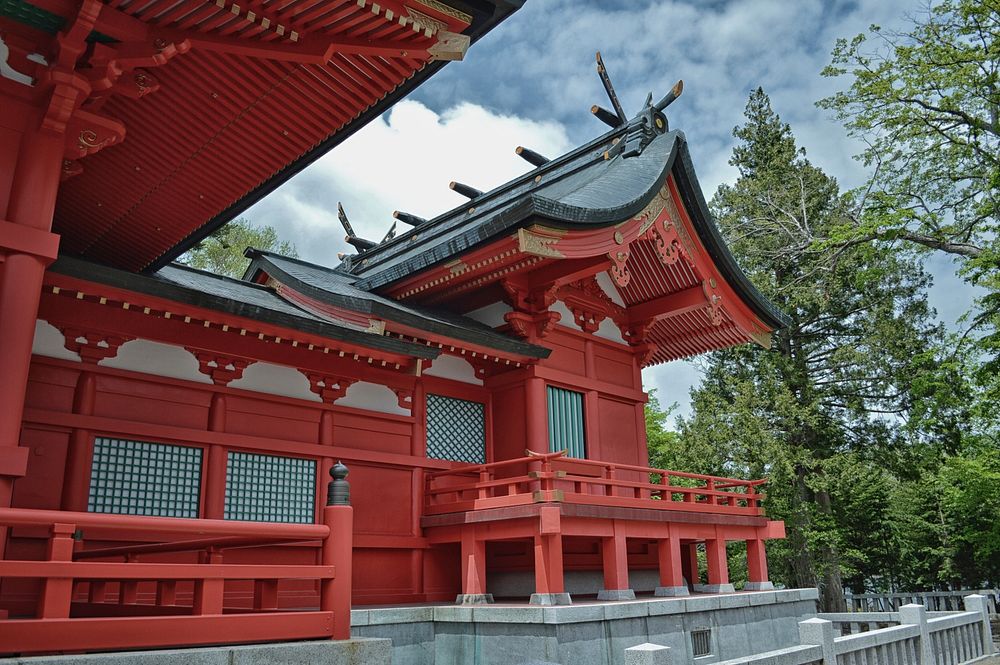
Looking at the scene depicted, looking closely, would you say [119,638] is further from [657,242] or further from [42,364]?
[657,242]

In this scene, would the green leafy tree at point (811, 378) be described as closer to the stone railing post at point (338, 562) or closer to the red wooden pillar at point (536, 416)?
the red wooden pillar at point (536, 416)

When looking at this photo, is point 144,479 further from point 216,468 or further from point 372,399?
point 372,399

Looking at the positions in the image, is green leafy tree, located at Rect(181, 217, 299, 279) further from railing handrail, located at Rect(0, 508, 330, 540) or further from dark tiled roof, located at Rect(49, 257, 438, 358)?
railing handrail, located at Rect(0, 508, 330, 540)

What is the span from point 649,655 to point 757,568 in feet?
32.1

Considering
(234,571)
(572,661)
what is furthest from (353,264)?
(234,571)

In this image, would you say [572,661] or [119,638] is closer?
[119,638]

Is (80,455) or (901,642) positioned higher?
(80,455)

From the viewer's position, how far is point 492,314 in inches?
517

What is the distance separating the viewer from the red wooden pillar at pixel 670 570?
1134 cm

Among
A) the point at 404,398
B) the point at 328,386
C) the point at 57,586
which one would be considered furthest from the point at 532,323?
the point at 57,586

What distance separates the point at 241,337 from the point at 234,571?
17.0ft

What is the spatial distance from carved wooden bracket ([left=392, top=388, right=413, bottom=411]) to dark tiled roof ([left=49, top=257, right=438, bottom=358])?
1222 millimetres

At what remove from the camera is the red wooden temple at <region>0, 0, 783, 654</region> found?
5949mm

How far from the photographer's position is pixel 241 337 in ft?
31.2
